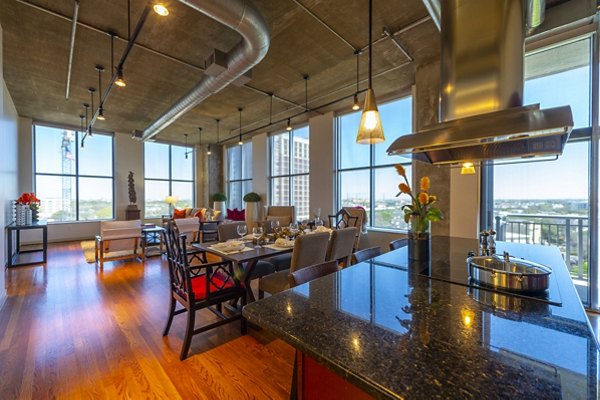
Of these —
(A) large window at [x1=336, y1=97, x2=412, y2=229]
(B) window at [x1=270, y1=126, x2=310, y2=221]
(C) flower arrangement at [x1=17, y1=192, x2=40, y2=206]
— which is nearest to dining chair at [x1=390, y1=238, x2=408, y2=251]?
(A) large window at [x1=336, y1=97, x2=412, y2=229]

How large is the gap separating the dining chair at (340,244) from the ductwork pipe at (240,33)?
7.61ft

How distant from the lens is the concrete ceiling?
2982 mm

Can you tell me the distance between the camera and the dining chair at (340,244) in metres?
2.77

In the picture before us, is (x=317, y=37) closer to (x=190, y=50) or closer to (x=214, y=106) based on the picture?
(x=190, y=50)

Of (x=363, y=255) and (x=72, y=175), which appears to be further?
(x=72, y=175)

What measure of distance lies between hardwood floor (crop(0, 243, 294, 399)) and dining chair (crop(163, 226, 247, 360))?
176 millimetres

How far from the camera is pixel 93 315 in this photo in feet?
9.49

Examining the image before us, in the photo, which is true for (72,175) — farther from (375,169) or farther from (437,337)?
(437,337)

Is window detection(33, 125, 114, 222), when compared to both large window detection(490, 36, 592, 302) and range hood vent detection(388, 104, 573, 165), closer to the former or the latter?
range hood vent detection(388, 104, 573, 165)

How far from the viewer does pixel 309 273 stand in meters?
1.58

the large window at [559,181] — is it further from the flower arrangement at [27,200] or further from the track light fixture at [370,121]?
the flower arrangement at [27,200]

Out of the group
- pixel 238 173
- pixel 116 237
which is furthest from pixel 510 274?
pixel 238 173

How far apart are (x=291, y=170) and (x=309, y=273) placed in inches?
250

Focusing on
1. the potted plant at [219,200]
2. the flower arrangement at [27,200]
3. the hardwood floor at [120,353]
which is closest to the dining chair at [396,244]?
the hardwood floor at [120,353]
